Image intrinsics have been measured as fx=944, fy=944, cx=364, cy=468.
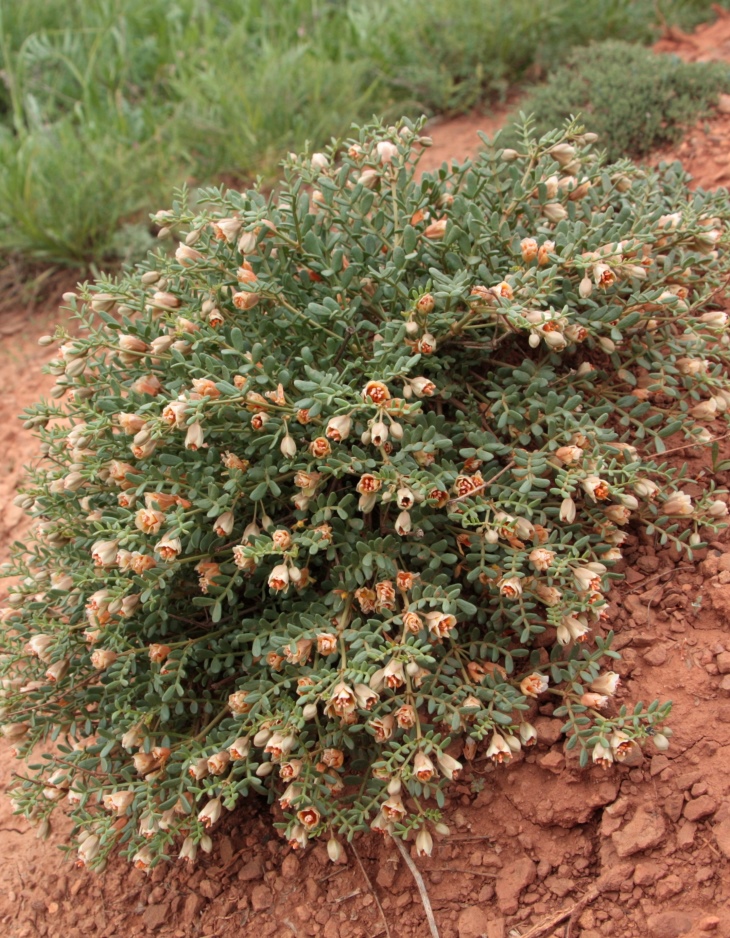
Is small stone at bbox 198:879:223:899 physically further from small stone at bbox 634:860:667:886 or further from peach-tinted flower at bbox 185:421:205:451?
peach-tinted flower at bbox 185:421:205:451

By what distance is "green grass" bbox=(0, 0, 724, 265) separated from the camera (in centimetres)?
497

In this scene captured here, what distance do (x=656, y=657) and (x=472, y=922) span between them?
32.7 inches

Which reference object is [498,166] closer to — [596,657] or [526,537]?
[526,537]

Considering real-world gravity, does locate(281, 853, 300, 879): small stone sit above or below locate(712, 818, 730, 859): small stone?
below

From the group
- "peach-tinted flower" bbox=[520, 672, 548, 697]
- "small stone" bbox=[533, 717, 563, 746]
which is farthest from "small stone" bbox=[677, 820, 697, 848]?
"peach-tinted flower" bbox=[520, 672, 548, 697]

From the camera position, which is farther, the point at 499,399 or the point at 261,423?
the point at 499,399

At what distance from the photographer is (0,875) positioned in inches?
111

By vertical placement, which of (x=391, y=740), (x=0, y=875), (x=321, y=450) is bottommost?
(x=0, y=875)

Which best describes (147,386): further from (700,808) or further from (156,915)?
(700,808)

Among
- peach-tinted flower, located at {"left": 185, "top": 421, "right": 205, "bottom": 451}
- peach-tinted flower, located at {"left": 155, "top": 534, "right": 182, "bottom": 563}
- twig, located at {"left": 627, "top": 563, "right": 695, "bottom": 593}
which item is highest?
peach-tinted flower, located at {"left": 185, "top": 421, "right": 205, "bottom": 451}

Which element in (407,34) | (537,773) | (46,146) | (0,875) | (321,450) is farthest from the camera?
(407,34)

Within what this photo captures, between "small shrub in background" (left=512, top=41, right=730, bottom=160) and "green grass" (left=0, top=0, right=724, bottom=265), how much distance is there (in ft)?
3.00

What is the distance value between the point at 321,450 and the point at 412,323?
46 cm

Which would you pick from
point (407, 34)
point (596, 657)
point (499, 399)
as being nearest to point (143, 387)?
point (499, 399)
